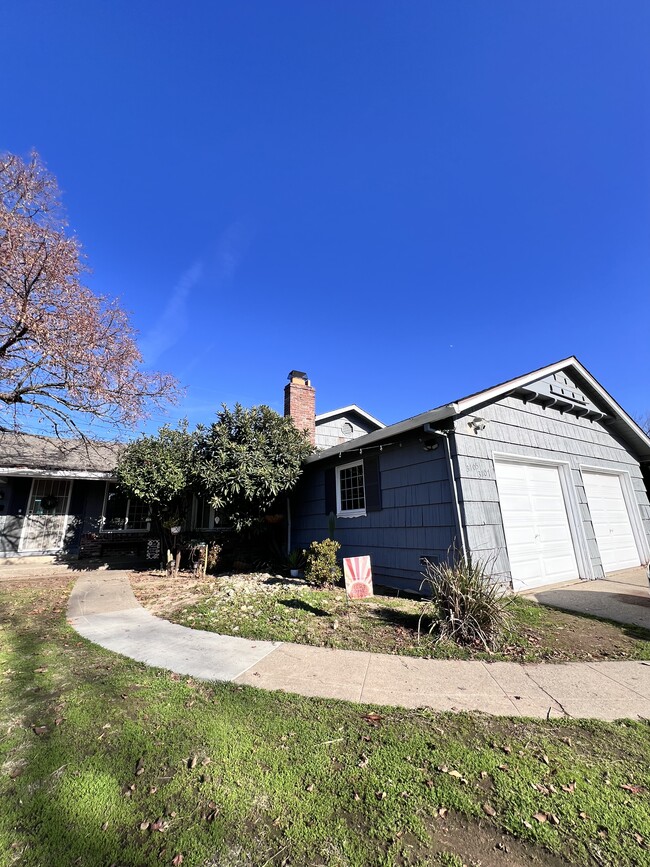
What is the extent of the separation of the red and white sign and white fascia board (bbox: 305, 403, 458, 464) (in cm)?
253

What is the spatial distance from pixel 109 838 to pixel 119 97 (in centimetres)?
1383

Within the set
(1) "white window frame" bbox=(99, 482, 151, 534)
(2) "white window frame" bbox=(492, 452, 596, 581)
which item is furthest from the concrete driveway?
(1) "white window frame" bbox=(99, 482, 151, 534)

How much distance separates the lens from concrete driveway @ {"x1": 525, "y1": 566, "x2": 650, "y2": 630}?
575 cm

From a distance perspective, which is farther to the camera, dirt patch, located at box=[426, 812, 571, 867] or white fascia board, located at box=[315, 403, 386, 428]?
white fascia board, located at box=[315, 403, 386, 428]

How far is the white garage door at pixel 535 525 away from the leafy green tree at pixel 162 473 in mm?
7776

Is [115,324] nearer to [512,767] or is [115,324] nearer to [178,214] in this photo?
[178,214]

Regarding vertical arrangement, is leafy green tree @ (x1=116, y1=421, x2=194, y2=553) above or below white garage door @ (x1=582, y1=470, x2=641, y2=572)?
above

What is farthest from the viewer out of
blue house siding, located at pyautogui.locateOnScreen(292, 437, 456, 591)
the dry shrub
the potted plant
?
the potted plant

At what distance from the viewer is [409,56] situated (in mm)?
8516

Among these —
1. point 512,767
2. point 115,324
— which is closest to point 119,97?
point 115,324

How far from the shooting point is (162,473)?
9.73 metres

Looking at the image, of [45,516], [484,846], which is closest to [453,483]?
[484,846]

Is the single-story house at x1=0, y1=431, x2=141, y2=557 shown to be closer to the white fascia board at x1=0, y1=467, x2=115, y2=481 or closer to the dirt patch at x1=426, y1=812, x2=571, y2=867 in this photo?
the white fascia board at x1=0, y1=467, x2=115, y2=481

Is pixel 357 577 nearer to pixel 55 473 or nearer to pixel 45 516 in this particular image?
pixel 55 473
